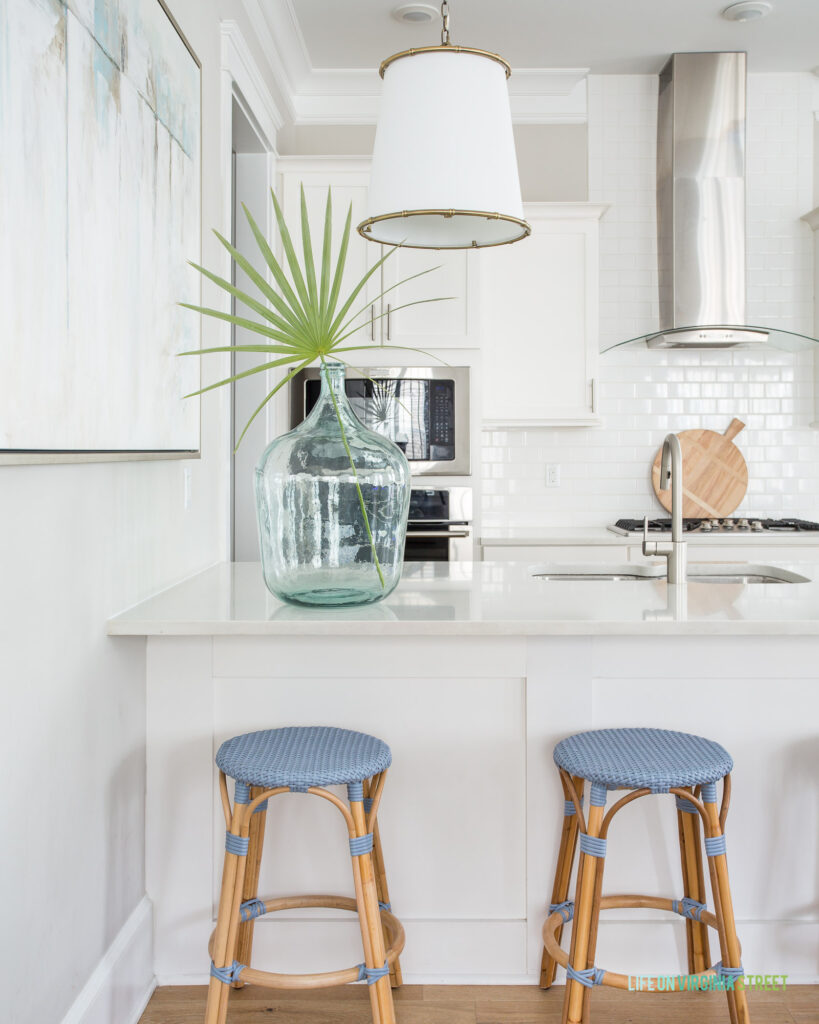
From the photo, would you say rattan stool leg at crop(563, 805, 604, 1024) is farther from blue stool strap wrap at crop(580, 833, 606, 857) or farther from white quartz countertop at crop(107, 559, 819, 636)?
white quartz countertop at crop(107, 559, 819, 636)

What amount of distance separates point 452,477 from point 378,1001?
2.36 m

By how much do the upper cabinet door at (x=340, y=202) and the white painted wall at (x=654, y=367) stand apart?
92 centimetres

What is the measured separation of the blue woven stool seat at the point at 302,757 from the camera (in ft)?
5.51

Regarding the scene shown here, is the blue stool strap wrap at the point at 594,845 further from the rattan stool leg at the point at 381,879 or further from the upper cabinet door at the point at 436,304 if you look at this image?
the upper cabinet door at the point at 436,304

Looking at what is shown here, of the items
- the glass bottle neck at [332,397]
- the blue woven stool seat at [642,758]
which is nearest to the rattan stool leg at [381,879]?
the blue woven stool seat at [642,758]

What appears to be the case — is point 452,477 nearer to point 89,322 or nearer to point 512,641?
point 512,641

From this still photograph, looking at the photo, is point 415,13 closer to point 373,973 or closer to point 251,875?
point 251,875

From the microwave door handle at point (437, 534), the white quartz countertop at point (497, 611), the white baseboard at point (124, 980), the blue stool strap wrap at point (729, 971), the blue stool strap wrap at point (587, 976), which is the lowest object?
the white baseboard at point (124, 980)

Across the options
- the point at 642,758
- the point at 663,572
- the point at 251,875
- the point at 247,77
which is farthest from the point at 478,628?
the point at 247,77

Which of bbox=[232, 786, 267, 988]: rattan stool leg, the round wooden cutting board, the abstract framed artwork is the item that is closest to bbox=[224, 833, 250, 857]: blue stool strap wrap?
bbox=[232, 786, 267, 988]: rattan stool leg

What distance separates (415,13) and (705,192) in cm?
145

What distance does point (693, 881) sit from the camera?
2.02 m

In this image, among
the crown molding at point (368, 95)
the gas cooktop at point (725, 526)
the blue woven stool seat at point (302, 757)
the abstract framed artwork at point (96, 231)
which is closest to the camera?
the abstract framed artwork at point (96, 231)

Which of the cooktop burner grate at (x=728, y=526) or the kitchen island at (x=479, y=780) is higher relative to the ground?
the cooktop burner grate at (x=728, y=526)
